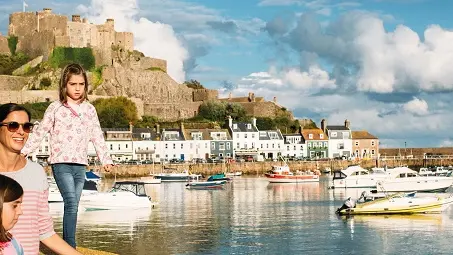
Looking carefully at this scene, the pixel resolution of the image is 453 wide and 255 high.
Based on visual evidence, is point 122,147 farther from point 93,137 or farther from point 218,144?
point 93,137

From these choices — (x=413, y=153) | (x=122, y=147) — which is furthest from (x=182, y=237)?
(x=413, y=153)

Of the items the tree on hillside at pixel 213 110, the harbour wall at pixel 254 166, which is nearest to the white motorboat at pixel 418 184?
the harbour wall at pixel 254 166

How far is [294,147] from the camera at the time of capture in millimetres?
86875

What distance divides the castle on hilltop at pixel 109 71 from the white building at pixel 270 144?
41.7 ft

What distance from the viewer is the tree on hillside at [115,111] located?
8369 centimetres

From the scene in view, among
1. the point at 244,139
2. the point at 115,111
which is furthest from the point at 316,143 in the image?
the point at 115,111

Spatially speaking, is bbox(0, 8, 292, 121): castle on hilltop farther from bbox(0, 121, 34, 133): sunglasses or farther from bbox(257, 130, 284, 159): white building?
bbox(0, 121, 34, 133): sunglasses

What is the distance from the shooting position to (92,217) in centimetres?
3027

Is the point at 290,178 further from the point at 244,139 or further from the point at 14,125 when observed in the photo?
the point at 14,125

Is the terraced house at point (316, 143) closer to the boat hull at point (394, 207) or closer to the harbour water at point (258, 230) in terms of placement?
the harbour water at point (258, 230)

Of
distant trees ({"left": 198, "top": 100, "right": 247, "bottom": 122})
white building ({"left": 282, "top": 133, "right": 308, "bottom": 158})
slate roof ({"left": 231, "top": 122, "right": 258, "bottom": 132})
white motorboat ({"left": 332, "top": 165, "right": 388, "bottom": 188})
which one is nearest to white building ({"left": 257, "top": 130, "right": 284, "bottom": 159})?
white building ({"left": 282, "top": 133, "right": 308, "bottom": 158})

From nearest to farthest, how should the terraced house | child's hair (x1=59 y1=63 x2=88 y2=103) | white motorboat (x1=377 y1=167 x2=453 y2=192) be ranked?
1. child's hair (x1=59 y1=63 x2=88 y2=103)
2. white motorboat (x1=377 y1=167 x2=453 y2=192)
3. the terraced house

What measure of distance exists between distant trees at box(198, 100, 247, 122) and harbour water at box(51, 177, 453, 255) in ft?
185

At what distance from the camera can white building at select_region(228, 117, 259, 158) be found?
276 ft
